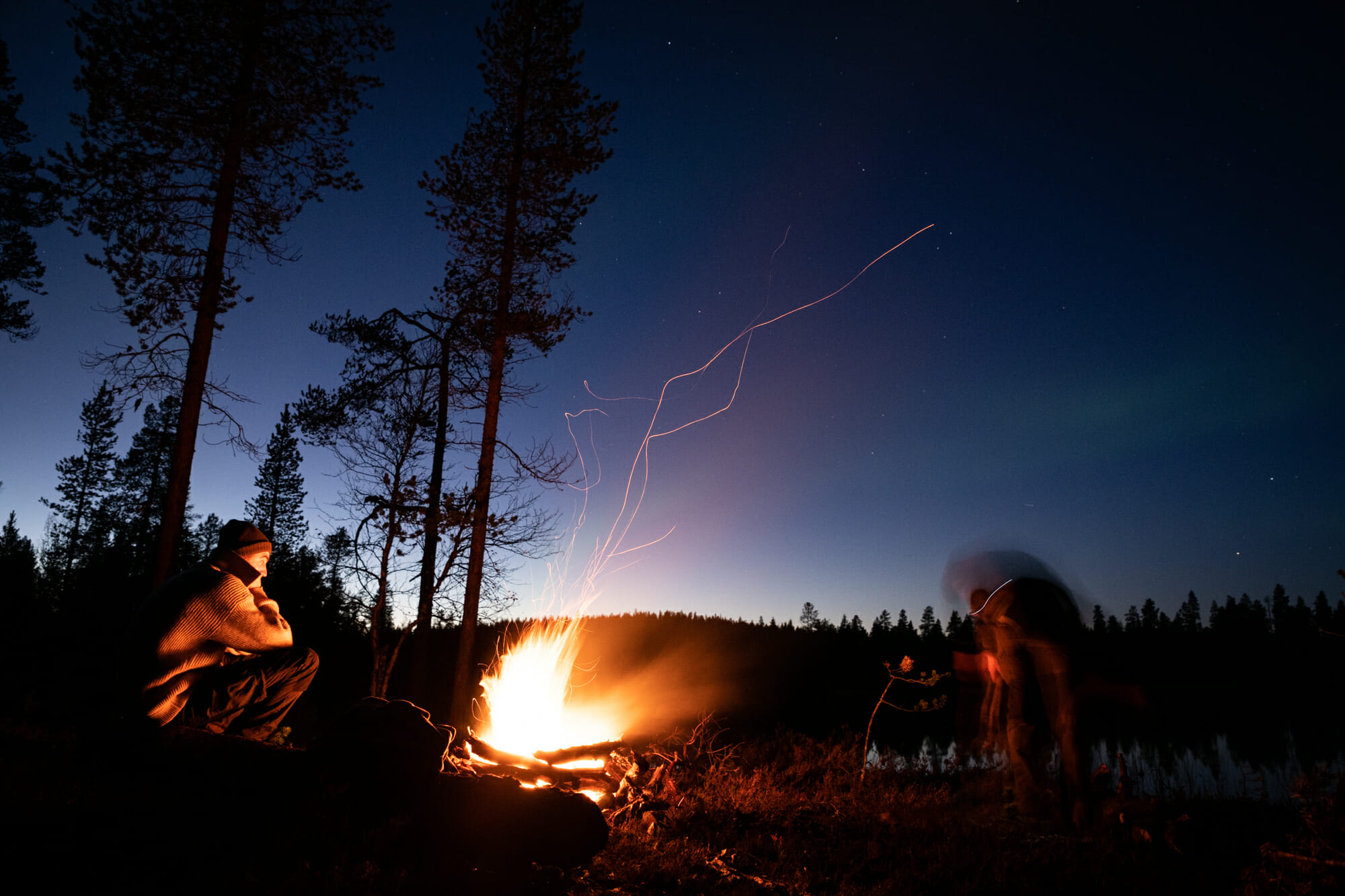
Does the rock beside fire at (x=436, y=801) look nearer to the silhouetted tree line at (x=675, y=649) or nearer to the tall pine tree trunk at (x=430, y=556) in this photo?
the silhouetted tree line at (x=675, y=649)

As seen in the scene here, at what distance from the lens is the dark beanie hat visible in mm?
5137

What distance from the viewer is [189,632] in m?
4.60

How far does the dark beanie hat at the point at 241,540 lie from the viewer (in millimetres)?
5137

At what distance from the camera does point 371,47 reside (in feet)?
37.0

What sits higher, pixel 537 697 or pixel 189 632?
pixel 189 632

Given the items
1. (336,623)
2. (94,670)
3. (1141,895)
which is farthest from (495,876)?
(336,623)

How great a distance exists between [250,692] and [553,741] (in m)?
3.21

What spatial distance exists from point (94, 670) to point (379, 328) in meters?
7.68

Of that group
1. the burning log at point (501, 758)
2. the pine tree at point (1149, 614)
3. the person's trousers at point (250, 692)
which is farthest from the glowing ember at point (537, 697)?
the pine tree at point (1149, 614)

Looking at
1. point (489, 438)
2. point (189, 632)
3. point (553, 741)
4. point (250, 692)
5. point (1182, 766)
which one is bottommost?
point (1182, 766)

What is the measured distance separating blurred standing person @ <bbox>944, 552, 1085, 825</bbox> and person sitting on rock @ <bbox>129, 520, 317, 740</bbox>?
22.9ft

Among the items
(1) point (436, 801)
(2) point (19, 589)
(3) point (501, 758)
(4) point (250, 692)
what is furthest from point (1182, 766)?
(2) point (19, 589)

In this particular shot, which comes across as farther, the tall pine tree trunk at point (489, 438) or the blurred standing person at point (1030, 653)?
the tall pine tree trunk at point (489, 438)

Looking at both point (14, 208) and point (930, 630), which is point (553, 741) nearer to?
point (14, 208)
